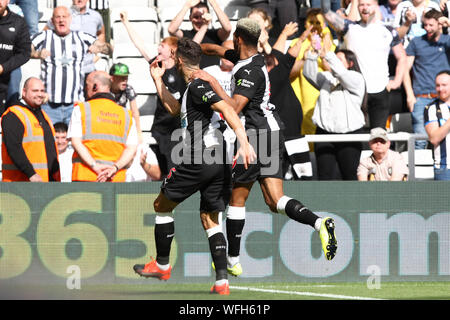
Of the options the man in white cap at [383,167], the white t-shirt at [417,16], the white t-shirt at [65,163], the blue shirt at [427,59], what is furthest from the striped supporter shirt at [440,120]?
the white t-shirt at [65,163]

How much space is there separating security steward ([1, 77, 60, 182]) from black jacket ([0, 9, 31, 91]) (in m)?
1.40

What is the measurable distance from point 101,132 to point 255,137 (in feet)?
7.64

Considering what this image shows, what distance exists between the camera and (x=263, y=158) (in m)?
9.82

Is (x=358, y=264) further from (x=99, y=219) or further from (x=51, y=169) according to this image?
(x=51, y=169)

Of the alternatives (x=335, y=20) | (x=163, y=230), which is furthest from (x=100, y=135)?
(x=335, y=20)

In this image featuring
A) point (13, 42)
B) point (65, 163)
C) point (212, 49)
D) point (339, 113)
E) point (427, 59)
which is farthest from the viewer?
point (427, 59)

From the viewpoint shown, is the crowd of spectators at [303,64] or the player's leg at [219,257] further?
the crowd of spectators at [303,64]

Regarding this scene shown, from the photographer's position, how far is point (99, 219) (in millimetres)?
11656

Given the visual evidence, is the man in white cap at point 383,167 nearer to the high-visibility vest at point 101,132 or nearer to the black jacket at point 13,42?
the high-visibility vest at point 101,132

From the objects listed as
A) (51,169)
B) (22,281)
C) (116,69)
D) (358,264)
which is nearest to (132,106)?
(116,69)

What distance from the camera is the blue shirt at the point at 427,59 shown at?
13.7 meters

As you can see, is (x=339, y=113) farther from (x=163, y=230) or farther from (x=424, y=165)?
(x=163, y=230)

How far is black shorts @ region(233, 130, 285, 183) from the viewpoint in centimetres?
983

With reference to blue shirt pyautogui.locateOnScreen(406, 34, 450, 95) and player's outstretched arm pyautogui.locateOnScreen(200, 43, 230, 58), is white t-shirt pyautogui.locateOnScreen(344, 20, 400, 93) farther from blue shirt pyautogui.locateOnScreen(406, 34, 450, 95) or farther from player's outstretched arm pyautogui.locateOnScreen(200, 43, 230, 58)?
player's outstretched arm pyautogui.locateOnScreen(200, 43, 230, 58)
